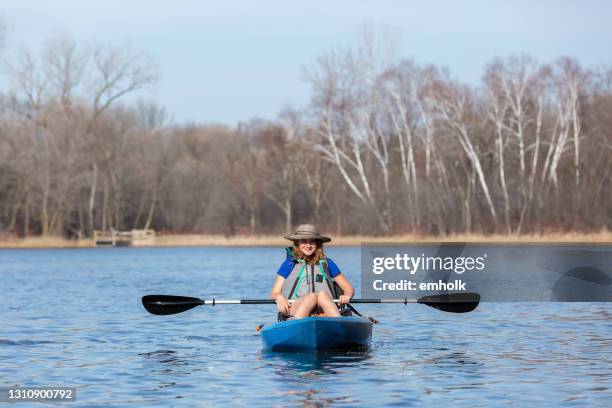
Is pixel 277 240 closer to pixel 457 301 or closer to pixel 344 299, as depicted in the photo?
pixel 457 301

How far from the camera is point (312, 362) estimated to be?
569 inches

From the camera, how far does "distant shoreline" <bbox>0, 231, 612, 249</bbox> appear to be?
46875 mm

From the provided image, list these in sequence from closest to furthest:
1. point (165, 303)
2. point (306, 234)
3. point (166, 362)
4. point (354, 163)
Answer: point (306, 234) → point (166, 362) → point (165, 303) → point (354, 163)

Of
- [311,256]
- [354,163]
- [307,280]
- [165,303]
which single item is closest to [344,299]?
[307,280]

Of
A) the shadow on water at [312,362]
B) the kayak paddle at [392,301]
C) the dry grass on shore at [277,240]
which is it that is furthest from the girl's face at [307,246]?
the dry grass on shore at [277,240]

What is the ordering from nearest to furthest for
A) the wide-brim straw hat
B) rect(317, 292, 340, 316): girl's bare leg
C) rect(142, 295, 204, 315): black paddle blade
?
the wide-brim straw hat
rect(317, 292, 340, 316): girl's bare leg
rect(142, 295, 204, 315): black paddle blade

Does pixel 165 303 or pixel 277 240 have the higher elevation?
pixel 277 240

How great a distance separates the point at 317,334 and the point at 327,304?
0.44 metres

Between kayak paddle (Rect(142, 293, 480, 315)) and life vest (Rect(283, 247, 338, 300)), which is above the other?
life vest (Rect(283, 247, 338, 300))

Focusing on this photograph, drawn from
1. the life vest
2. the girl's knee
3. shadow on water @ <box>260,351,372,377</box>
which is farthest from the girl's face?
shadow on water @ <box>260,351,372,377</box>

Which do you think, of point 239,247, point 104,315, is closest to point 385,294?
point 104,315

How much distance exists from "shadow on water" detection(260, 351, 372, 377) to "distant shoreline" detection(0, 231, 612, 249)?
3197 cm

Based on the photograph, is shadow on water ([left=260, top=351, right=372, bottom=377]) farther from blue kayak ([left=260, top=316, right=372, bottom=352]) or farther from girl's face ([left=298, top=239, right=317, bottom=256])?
girl's face ([left=298, top=239, right=317, bottom=256])

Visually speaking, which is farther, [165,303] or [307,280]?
[165,303]
